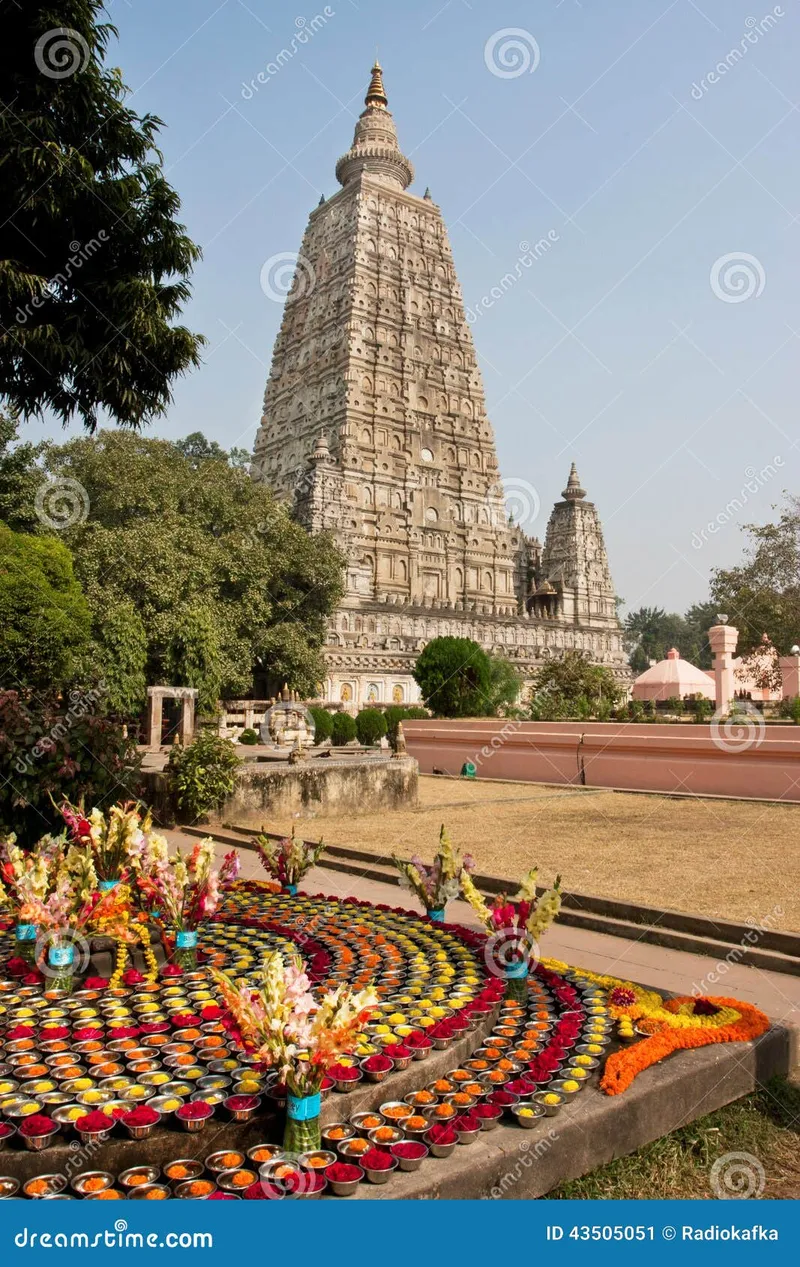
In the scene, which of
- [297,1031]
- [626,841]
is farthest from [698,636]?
[297,1031]

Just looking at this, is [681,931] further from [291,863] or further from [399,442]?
[399,442]

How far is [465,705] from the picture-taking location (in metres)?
27.6

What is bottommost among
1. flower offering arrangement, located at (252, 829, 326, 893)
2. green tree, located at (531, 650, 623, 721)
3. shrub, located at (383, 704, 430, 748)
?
flower offering arrangement, located at (252, 829, 326, 893)

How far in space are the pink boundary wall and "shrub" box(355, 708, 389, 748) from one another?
17.7 ft

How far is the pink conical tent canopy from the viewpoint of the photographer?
3931 cm

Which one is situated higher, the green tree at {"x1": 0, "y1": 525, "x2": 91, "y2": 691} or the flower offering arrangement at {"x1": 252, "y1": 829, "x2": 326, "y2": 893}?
the green tree at {"x1": 0, "y1": 525, "x2": 91, "y2": 691}

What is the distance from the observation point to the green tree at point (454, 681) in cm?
2748

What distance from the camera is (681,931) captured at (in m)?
6.69

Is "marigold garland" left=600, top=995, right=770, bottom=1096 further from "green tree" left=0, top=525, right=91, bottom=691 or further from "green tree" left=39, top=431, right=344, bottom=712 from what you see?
"green tree" left=39, top=431, right=344, bottom=712

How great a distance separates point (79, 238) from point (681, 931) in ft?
27.4

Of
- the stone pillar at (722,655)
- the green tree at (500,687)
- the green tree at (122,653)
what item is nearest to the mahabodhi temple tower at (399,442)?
the green tree at (500,687)

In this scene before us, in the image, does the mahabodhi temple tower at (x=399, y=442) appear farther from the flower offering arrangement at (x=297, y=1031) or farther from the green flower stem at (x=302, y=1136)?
the green flower stem at (x=302, y=1136)

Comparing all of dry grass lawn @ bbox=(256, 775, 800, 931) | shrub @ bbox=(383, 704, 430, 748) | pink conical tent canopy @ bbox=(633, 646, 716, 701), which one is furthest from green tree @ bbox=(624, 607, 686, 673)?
dry grass lawn @ bbox=(256, 775, 800, 931)

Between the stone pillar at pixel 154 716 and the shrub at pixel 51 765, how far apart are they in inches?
597
